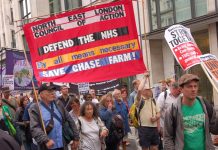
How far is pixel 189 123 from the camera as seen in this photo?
4508mm

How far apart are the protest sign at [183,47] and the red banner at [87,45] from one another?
118cm

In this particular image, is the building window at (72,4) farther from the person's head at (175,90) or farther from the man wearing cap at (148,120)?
the person's head at (175,90)

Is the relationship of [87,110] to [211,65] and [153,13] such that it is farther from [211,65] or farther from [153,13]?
[153,13]

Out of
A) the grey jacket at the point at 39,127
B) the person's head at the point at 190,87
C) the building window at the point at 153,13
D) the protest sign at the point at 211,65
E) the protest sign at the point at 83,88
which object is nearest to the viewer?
the person's head at the point at 190,87

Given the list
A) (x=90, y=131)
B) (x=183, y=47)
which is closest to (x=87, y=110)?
(x=90, y=131)

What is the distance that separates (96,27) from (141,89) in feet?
4.95

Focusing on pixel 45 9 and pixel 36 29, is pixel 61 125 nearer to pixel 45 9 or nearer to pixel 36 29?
pixel 36 29

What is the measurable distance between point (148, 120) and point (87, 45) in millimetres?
1949

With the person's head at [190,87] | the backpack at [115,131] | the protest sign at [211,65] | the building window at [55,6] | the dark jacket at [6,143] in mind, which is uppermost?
the building window at [55,6]

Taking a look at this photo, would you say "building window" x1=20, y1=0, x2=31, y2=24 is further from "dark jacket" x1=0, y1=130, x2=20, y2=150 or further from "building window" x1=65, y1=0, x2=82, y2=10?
"dark jacket" x1=0, y1=130, x2=20, y2=150

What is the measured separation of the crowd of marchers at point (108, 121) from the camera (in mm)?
4516

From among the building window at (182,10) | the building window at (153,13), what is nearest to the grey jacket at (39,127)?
the building window at (182,10)

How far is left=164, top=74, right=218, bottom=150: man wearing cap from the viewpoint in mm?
4484

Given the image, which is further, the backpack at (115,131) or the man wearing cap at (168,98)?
the man wearing cap at (168,98)
